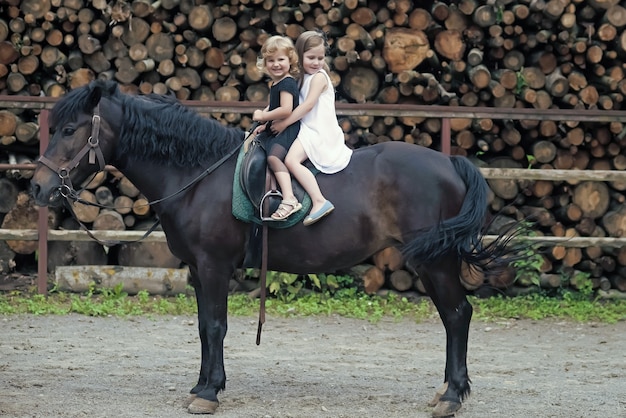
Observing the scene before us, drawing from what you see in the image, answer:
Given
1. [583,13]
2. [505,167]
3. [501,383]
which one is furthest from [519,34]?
[501,383]

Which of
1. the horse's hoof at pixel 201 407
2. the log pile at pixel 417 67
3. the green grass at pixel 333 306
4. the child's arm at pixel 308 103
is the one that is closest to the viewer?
the horse's hoof at pixel 201 407

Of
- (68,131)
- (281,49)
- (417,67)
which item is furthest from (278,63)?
(417,67)

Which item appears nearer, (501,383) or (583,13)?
(501,383)

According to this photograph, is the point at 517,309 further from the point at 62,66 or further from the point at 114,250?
the point at 62,66

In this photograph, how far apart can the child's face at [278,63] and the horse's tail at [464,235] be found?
3.73ft

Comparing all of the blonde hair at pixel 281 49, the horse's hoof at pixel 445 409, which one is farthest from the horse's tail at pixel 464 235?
the blonde hair at pixel 281 49

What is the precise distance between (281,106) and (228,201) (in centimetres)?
61

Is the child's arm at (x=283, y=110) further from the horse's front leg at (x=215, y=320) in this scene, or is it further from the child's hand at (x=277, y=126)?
the horse's front leg at (x=215, y=320)

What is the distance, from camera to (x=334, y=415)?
16.7 ft

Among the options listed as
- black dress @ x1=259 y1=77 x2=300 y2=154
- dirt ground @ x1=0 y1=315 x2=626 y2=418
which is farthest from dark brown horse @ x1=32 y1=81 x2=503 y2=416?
dirt ground @ x1=0 y1=315 x2=626 y2=418

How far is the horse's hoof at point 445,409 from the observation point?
5105 millimetres

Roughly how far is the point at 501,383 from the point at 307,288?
314 centimetres

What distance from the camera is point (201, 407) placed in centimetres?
507

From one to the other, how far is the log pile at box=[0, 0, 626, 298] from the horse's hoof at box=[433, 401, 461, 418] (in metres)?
3.60
